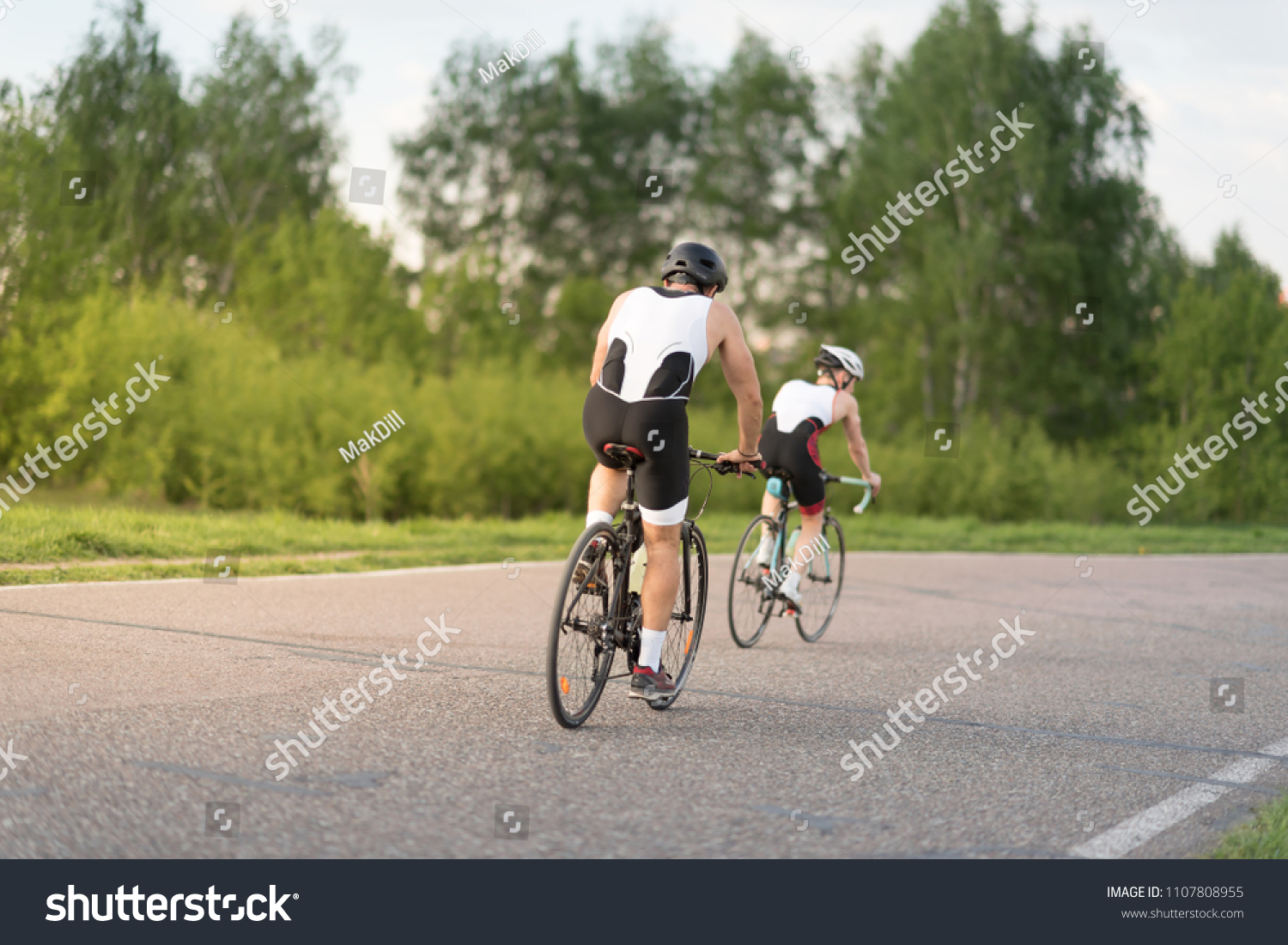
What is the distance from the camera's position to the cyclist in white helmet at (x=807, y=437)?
8.62 meters

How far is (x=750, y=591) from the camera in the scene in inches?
336

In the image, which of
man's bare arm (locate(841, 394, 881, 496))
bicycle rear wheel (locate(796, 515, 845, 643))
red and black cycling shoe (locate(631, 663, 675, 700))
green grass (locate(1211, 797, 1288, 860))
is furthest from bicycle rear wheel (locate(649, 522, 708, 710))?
man's bare arm (locate(841, 394, 881, 496))

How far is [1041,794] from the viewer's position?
4.76 metres

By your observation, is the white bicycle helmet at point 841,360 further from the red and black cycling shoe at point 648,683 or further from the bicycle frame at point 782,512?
the red and black cycling shoe at point 648,683

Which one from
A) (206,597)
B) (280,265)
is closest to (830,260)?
(280,265)

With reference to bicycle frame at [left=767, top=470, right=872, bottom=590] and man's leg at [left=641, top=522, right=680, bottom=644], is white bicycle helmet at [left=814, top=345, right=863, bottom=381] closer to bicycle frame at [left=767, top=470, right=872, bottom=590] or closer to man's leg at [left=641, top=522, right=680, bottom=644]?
bicycle frame at [left=767, top=470, right=872, bottom=590]

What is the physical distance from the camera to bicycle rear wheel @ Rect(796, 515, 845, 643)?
350 inches

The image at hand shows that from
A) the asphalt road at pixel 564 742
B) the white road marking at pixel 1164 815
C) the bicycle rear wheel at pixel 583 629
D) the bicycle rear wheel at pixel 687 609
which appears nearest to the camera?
the asphalt road at pixel 564 742

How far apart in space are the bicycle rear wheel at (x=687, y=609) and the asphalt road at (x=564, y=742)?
0.24 m

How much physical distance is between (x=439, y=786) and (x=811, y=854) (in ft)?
4.50

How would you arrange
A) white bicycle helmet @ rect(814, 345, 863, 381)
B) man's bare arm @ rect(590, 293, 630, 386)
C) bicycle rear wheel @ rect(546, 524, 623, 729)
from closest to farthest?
1. bicycle rear wheel @ rect(546, 524, 623, 729)
2. man's bare arm @ rect(590, 293, 630, 386)
3. white bicycle helmet @ rect(814, 345, 863, 381)

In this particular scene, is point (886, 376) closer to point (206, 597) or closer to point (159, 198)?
point (159, 198)

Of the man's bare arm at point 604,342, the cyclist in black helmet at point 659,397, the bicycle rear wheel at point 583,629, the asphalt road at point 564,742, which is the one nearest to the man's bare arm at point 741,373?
the cyclist in black helmet at point 659,397

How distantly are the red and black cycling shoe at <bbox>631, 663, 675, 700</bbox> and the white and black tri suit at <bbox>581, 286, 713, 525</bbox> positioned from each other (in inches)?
33.6
